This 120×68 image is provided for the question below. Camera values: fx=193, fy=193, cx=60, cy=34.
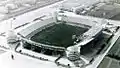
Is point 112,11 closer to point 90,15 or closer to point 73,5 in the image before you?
point 90,15

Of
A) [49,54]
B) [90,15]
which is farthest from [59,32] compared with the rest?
[90,15]

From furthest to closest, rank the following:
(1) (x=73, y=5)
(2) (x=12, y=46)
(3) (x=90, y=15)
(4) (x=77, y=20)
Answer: (1) (x=73, y=5) → (3) (x=90, y=15) → (4) (x=77, y=20) → (2) (x=12, y=46)

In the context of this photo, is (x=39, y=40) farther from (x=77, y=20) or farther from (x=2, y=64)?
(x=77, y=20)

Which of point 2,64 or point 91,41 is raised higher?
point 91,41

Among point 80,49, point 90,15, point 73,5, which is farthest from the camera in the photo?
point 73,5

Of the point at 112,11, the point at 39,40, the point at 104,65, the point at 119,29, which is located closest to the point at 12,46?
the point at 39,40

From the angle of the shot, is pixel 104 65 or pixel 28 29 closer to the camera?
pixel 104 65
